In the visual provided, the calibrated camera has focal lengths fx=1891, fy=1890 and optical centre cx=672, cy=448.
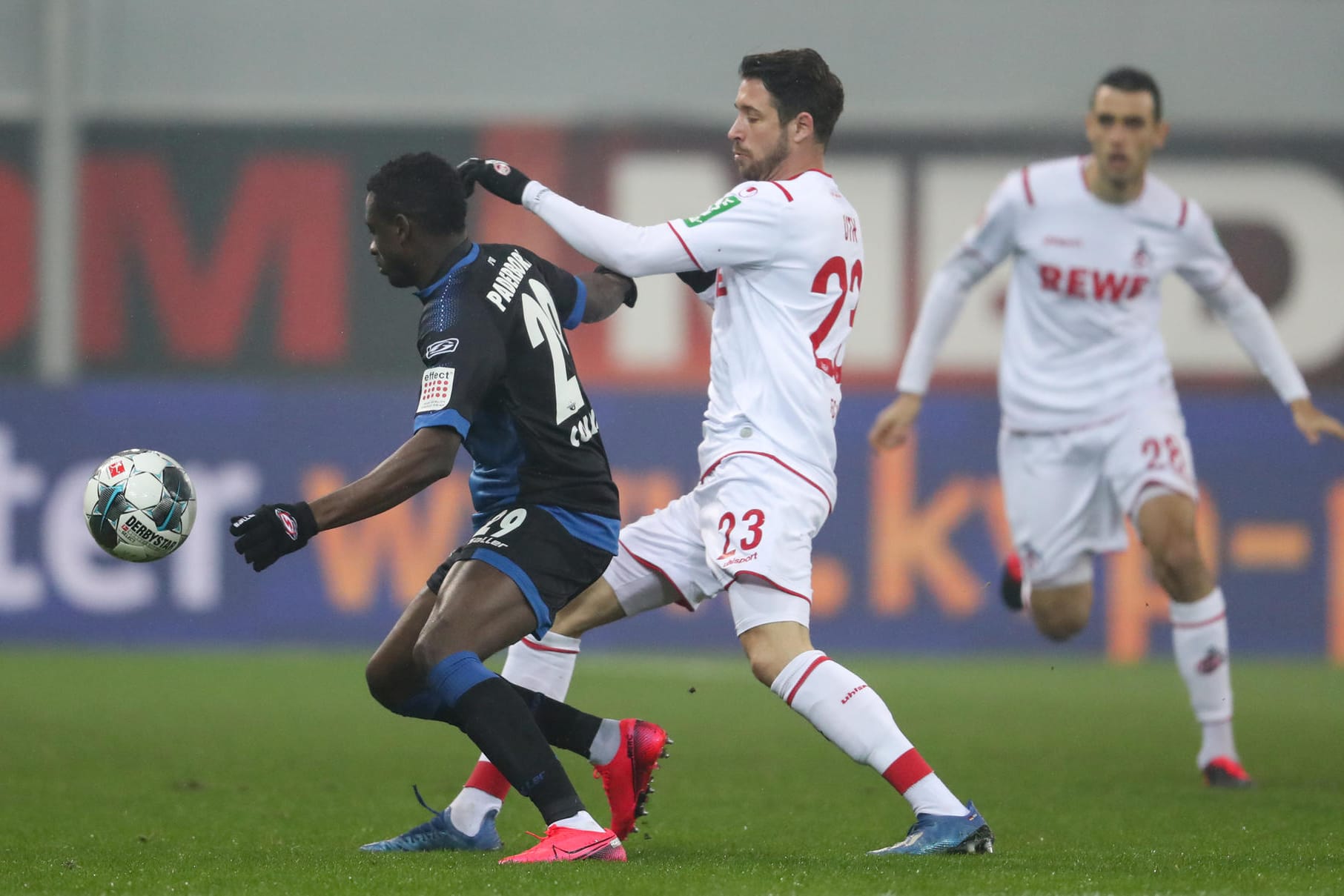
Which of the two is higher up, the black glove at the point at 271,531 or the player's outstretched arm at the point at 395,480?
the player's outstretched arm at the point at 395,480

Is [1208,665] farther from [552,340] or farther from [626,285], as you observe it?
[552,340]

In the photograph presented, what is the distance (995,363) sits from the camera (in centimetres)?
1390

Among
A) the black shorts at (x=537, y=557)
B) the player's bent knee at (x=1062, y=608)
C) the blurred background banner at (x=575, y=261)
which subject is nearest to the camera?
the black shorts at (x=537, y=557)

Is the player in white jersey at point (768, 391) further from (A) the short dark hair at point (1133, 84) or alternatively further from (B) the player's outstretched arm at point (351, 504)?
(A) the short dark hair at point (1133, 84)

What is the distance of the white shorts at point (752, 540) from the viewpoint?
4.66 metres

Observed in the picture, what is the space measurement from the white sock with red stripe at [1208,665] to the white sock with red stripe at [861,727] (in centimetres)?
234

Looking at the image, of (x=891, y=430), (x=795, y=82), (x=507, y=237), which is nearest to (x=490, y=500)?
(x=795, y=82)

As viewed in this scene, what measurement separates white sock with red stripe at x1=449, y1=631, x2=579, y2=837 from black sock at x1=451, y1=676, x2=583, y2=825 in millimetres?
419

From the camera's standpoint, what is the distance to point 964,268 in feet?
22.4

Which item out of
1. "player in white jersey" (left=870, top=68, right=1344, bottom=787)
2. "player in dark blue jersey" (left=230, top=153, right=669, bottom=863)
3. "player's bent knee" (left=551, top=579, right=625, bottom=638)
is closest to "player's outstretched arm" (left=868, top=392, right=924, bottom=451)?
"player in white jersey" (left=870, top=68, right=1344, bottom=787)

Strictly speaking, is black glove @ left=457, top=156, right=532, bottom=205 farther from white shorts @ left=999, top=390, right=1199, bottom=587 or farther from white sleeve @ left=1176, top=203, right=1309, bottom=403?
white sleeve @ left=1176, top=203, right=1309, bottom=403

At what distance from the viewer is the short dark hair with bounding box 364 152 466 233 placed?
4680mm

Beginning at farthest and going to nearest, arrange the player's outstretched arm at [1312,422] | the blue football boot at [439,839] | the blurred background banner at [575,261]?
the blurred background banner at [575,261], the player's outstretched arm at [1312,422], the blue football boot at [439,839]

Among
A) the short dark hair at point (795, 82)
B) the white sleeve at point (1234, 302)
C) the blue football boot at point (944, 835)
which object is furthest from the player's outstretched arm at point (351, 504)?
the white sleeve at point (1234, 302)
